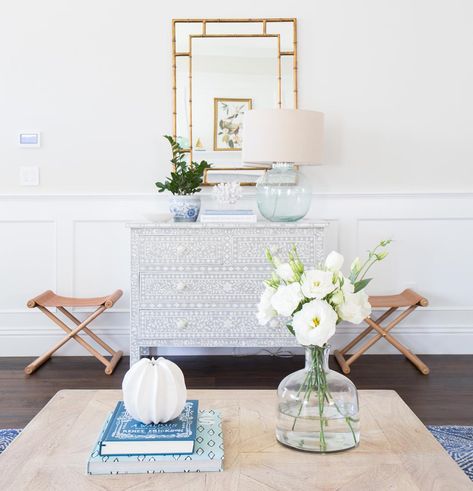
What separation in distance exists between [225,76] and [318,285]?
261cm

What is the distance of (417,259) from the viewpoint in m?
3.79

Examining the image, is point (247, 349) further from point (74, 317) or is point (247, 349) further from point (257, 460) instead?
point (257, 460)

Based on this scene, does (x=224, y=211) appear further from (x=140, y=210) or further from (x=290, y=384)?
(x=290, y=384)

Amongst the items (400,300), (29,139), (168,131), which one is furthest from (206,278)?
(29,139)

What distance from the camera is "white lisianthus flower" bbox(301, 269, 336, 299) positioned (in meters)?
1.33

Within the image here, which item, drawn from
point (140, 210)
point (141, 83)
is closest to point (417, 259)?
point (140, 210)

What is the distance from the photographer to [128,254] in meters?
3.75

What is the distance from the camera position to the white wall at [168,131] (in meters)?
3.65

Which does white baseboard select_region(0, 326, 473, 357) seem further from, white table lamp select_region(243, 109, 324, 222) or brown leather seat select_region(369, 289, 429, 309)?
white table lamp select_region(243, 109, 324, 222)

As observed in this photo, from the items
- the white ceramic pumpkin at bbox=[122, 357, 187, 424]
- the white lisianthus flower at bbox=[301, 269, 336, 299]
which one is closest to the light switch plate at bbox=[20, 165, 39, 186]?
the white ceramic pumpkin at bbox=[122, 357, 187, 424]

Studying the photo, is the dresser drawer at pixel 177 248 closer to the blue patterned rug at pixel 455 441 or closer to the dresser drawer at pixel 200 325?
the dresser drawer at pixel 200 325

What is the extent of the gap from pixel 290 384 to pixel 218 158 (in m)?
2.44

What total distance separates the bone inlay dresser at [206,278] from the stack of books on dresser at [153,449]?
1.83 metres

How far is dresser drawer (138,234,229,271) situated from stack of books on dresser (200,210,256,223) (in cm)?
12
